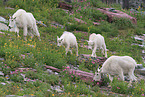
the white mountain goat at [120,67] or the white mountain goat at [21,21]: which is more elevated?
the white mountain goat at [21,21]

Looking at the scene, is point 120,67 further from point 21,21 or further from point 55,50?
point 21,21

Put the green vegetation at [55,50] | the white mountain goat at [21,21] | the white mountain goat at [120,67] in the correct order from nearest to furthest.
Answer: the green vegetation at [55,50] < the white mountain goat at [120,67] < the white mountain goat at [21,21]

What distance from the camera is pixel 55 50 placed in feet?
41.5

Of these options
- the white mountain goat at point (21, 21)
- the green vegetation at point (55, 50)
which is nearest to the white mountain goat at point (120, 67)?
the green vegetation at point (55, 50)

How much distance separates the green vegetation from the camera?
852 centimetres

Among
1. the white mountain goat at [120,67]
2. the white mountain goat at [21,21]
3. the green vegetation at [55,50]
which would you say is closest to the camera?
the green vegetation at [55,50]

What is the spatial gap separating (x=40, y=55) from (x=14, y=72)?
2307mm

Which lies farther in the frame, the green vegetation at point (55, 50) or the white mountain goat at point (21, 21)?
the white mountain goat at point (21, 21)

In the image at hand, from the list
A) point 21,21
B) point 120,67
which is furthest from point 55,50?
point 120,67

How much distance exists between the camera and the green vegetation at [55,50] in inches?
336

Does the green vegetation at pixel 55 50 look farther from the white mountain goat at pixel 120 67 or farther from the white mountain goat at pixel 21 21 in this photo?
the white mountain goat at pixel 21 21

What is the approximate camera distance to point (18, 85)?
807 cm

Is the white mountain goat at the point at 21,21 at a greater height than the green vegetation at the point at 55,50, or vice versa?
the white mountain goat at the point at 21,21

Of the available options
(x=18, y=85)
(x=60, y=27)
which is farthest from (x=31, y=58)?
(x=60, y=27)
